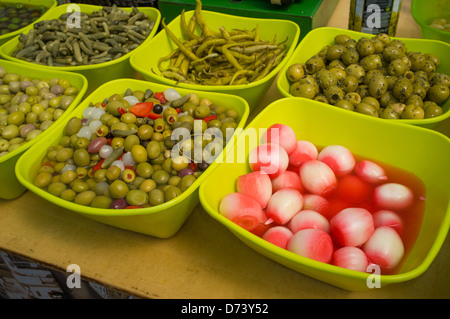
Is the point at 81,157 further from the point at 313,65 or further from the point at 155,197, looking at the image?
the point at 313,65

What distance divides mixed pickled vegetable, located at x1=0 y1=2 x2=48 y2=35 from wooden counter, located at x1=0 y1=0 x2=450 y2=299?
85cm

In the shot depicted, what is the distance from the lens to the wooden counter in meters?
0.67

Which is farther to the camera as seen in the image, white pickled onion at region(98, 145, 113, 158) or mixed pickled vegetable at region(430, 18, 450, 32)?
mixed pickled vegetable at region(430, 18, 450, 32)

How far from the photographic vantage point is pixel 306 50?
3.46ft

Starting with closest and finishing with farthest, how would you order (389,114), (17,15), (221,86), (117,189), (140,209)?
(140,209) < (117,189) < (389,114) < (221,86) < (17,15)

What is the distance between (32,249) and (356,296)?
653 mm

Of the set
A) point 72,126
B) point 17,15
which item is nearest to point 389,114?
point 72,126

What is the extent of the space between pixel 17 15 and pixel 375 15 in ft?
4.36

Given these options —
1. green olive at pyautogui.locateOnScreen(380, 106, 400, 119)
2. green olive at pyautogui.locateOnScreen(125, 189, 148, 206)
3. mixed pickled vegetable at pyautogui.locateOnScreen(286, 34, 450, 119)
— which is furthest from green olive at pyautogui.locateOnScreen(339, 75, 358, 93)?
green olive at pyautogui.locateOnScreen(125, 189, 148, 206)

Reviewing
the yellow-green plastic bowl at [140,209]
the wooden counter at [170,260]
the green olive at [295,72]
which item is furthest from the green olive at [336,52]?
the wooden counter at [170,260]

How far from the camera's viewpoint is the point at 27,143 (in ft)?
2.67

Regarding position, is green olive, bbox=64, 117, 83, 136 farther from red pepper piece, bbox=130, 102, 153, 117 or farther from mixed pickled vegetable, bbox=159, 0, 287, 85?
mixed pickled vegetable, bbox=159, 0, 287, 85

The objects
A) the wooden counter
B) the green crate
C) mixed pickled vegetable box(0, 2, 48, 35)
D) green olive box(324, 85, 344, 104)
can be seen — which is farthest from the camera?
mixed pickled vegetable box(0, 2, 48, 35)

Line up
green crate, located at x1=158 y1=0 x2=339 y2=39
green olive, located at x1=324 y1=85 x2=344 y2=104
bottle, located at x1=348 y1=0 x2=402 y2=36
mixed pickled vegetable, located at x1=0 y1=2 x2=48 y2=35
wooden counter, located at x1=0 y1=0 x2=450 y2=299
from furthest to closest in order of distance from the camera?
mixed pickled vegetable, located at x1=0 y1=2 x2=48 y2=35
green crate, located at x1=158 y1=0 x2=339 y2=39
bottle, located at x1=348 y1=0 x2=402 y2=36
green olive, located at x1=324 y1=85 x2=344 y2=104
wooden counter, located at x1=0 y1=0 x2=450 y2=299
